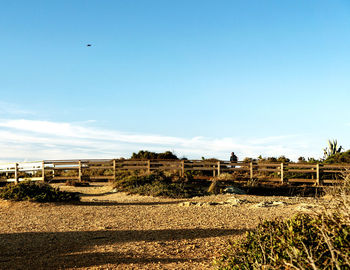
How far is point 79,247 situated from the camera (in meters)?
8.16

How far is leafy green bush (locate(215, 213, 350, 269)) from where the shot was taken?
3.89m

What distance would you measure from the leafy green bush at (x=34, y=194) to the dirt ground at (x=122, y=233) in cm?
49

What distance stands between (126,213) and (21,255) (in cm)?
483

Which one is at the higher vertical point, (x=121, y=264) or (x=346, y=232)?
(x=346, y=232)

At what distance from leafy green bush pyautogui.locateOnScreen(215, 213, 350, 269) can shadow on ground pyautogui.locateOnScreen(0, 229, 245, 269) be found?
203 centimetres

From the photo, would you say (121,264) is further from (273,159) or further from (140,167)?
(273,159)

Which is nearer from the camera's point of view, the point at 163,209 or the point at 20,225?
the point at 20,225

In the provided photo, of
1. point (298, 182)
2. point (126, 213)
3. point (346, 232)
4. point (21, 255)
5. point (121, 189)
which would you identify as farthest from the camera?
point (298, 182)

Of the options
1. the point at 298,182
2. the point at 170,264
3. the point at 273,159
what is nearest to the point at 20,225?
the point at 170,264

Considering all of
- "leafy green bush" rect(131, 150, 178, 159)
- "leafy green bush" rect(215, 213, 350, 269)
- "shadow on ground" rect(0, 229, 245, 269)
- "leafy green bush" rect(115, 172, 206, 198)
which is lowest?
"shadow on ground" rect(0, 229, 245, 269)

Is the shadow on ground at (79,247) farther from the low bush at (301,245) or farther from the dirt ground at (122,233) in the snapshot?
the low bush at (301,245)

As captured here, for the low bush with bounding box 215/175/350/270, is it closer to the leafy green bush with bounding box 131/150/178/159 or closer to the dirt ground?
the dirt ground

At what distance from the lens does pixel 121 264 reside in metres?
6.83

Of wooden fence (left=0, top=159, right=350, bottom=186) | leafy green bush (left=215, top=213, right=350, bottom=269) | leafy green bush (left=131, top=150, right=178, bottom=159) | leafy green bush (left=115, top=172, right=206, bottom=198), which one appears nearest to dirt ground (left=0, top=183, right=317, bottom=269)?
leafy green bush (left=215, top=213, right=350, bottom=269)
